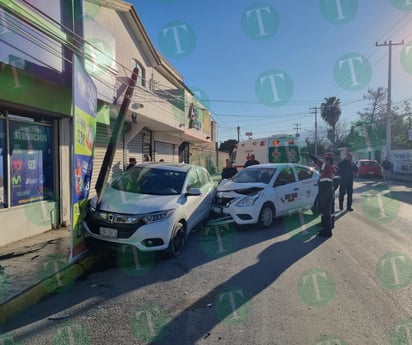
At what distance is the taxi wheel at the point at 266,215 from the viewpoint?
7.72m

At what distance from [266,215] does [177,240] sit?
2876 mm

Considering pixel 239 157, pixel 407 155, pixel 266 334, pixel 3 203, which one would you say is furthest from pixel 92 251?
pixel 407 155

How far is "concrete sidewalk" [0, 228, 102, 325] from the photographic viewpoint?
3.83 m

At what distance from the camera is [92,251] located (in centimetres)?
560

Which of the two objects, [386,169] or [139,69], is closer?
[139,69]

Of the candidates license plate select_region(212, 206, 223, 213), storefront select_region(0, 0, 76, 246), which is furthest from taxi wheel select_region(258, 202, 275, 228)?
storefront select_region(0, 0, 76, 246)

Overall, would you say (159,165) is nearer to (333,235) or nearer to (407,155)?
(333,235)

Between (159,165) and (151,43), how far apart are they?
32.0 ft

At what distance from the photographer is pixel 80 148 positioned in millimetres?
5090

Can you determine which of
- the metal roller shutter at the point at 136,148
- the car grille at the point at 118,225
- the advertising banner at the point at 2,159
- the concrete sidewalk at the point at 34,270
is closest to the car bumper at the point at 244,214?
the car grille at the point at 118,225

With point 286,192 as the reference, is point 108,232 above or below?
below

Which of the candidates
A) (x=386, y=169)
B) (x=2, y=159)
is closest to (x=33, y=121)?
(x=2, y=159)

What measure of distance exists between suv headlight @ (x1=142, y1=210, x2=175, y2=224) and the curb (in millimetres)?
1203

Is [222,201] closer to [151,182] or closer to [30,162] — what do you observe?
[151,182]
